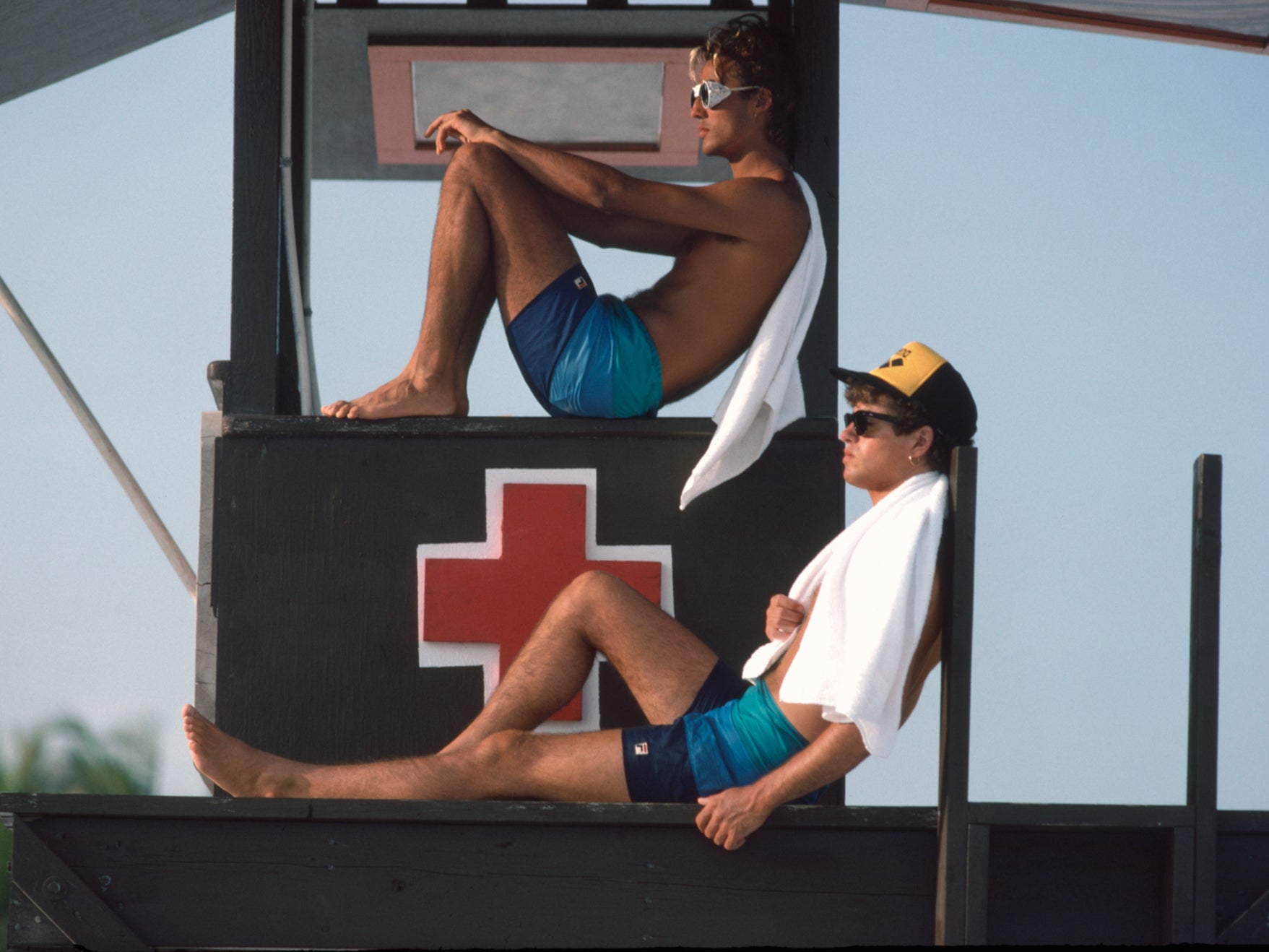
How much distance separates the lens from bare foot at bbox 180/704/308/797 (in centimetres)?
295

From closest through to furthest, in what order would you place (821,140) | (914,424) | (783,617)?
(914,424), (783,617), (821,140)

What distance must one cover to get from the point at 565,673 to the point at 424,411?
72cm

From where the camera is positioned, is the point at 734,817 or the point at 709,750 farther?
the point at 709,750

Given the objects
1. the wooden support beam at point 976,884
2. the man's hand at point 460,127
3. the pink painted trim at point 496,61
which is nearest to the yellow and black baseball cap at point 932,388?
the wooden support beam at point 976,884

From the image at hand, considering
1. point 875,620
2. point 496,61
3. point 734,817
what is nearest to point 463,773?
point 734,817

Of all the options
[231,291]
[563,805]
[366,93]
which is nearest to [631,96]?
[366,93]

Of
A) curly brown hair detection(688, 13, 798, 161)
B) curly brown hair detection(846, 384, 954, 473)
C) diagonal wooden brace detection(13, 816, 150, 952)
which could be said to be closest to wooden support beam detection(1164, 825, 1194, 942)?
curly brown hair detection(846, 384, 954, 473)

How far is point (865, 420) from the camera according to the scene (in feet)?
9.70

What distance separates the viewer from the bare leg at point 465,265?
3520mm

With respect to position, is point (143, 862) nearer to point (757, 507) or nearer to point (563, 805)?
point (563, 805)

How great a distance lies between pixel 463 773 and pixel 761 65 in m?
1.73

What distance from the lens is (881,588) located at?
104 inches

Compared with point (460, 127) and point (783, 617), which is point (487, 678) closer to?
point (783, 617)

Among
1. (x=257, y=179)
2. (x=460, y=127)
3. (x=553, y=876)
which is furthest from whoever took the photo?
(x=257, y=179)
